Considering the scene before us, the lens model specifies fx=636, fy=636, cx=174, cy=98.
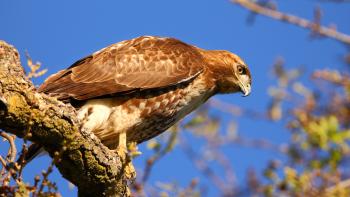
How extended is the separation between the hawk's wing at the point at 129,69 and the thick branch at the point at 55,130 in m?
1.14

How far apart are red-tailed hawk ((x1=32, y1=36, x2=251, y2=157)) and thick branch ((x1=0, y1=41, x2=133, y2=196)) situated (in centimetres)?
91

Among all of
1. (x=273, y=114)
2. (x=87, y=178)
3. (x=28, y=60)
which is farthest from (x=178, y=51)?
(x=28, y=60)

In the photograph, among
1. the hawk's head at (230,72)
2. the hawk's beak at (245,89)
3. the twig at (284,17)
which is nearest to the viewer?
the twig at (284,17)

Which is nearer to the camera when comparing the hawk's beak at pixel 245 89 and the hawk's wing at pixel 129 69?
the hawk's wing at pixel 129 69

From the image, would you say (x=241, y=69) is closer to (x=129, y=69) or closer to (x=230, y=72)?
(x=230, y=72)

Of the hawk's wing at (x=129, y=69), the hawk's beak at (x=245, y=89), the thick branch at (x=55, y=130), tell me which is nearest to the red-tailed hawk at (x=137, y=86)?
the hawk's wing at (x=129, y=69)

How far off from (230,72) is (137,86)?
1.45 m

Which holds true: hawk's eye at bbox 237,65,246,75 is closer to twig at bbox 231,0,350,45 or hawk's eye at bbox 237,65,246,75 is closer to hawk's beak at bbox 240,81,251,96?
hawk's beak at bbox 240,81,251,96

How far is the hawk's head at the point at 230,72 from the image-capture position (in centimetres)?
688

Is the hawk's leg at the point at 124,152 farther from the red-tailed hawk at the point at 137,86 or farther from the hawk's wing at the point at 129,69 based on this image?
the hawk's wing at the point at 129,69

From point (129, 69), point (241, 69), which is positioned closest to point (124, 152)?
point (129, 69)

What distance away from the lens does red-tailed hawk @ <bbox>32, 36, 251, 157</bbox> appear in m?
5.71

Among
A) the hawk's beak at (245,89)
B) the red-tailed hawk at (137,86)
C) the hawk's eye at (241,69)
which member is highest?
the red-tailed hawk at (137,86)

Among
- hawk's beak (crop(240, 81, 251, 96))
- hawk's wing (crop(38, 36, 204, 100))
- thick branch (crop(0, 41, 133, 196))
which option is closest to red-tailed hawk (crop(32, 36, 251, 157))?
hawk's wing (crop(38, 36, 204, 100))
